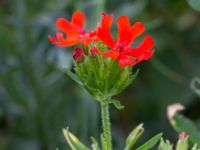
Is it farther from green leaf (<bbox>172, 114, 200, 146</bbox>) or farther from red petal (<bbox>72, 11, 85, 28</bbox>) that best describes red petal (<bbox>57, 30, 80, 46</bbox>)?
green leaf (<bbox>172, 114, 200, 146</bbox>)

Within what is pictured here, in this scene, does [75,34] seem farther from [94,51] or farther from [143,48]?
[143,48]

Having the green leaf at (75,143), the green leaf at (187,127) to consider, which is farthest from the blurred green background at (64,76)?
the green leaf at (75,143)

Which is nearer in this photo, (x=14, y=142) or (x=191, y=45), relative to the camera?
(x=14, y=142)

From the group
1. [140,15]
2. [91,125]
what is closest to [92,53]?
[91,125]

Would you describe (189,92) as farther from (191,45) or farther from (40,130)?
(40,130)

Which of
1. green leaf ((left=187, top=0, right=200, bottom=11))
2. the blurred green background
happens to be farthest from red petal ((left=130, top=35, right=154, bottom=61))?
the blurred green background
